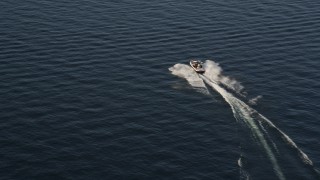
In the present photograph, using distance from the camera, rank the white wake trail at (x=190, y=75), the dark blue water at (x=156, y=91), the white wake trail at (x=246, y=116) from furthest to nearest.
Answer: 1. the white wake trail at (x=190, y=75)
2. the dark blue water at (x=156, y=91)
3. the white wake trail at (x=246, y=116)

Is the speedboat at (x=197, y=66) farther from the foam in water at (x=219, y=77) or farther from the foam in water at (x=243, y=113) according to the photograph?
the foam in water at (x=219, y=77)

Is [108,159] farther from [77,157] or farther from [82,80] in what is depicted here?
[82,80]

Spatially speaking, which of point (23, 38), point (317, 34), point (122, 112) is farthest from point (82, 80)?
point (317, 34)

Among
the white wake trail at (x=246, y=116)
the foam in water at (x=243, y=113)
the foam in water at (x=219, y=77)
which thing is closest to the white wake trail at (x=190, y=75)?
the foam in water at (x=243, y=113)

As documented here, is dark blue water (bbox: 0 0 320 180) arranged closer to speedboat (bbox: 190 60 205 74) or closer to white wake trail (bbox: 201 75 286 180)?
white wake trail (bbox: 201 75 286 180)

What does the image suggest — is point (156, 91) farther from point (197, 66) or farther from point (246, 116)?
point (246, 116)
